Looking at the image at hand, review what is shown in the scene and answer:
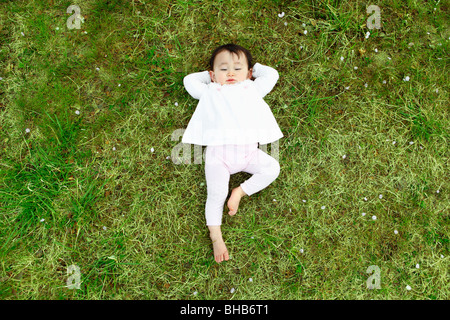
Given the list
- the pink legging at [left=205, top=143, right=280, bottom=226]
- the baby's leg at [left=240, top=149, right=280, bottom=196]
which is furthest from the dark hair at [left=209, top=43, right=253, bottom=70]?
the baby's leg at [left=240, top=149, right=280, bottom=196]

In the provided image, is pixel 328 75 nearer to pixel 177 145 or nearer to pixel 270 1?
pixel 270 1

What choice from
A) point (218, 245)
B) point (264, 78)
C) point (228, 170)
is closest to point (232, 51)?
point (264, 78)

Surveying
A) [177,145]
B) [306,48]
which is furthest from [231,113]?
[306,48]

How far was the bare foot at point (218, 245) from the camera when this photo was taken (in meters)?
2.85

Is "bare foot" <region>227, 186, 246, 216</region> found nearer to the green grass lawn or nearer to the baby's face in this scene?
the green grass lawn

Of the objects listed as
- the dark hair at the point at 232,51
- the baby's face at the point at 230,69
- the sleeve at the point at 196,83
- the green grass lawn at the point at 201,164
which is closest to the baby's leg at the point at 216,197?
the green grass lawn at the point at 201,164

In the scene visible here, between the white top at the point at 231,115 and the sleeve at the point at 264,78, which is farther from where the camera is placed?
the sleeve at the point at 264,78

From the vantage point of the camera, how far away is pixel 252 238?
298 cm

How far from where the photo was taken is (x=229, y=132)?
9.04 ft

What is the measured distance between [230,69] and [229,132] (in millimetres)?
655

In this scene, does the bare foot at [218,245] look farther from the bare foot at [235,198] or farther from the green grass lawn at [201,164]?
the bare foot at [235,198]

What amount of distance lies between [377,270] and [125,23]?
3963 mm

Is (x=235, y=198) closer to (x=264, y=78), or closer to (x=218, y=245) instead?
(x=218, y=245)

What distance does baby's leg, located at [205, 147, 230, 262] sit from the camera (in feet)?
9.14
